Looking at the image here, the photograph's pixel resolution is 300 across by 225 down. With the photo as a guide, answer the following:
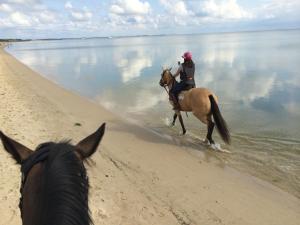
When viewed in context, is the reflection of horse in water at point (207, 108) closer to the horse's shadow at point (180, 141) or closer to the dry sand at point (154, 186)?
the horse's shadow at point (180, 141)

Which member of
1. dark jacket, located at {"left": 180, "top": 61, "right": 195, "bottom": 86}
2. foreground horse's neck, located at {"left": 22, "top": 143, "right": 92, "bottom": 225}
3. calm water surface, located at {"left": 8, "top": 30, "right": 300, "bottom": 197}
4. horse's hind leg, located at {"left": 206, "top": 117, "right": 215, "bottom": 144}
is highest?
foreground horse's neck, located at {"left": 22, "top": 143, "right": 92, "bottom": 225}

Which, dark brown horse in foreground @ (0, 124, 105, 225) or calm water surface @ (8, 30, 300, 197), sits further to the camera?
calm water surface @ (8, 30, 300, 197)

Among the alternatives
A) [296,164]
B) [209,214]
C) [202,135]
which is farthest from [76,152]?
[202,135]

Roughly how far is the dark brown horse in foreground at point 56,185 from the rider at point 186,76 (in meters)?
8.83

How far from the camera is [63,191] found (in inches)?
70.4

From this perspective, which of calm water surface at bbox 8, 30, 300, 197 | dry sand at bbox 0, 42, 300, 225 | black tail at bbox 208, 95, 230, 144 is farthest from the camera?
black tail at bbox 208, 95, 230, 144

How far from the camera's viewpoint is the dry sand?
5.68 metres

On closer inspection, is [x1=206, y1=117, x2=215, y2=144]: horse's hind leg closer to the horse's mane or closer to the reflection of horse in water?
the reflection of horse in water

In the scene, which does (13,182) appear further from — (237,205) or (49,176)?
(49,176)

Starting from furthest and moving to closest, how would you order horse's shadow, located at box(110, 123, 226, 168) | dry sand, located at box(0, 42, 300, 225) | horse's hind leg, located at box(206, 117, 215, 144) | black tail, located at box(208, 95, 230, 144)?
1. horse's hind leg, located at box(206, 117, 215, 144)
2. black tail, located at box(208, 95, 230, 144)
3. horse's shadow, located at box(110, 123, 226, 168)
4. dry sand, located at box(0, 42, 300, 225)

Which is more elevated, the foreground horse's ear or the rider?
the foreground horse's ear

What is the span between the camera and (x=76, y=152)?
2.09 metres

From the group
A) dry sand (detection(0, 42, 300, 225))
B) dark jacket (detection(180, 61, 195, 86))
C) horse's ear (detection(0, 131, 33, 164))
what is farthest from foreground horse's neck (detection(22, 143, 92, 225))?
dark jacket (detection(180, 61, 195, 86))

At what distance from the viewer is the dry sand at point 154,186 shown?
18.6 feet
